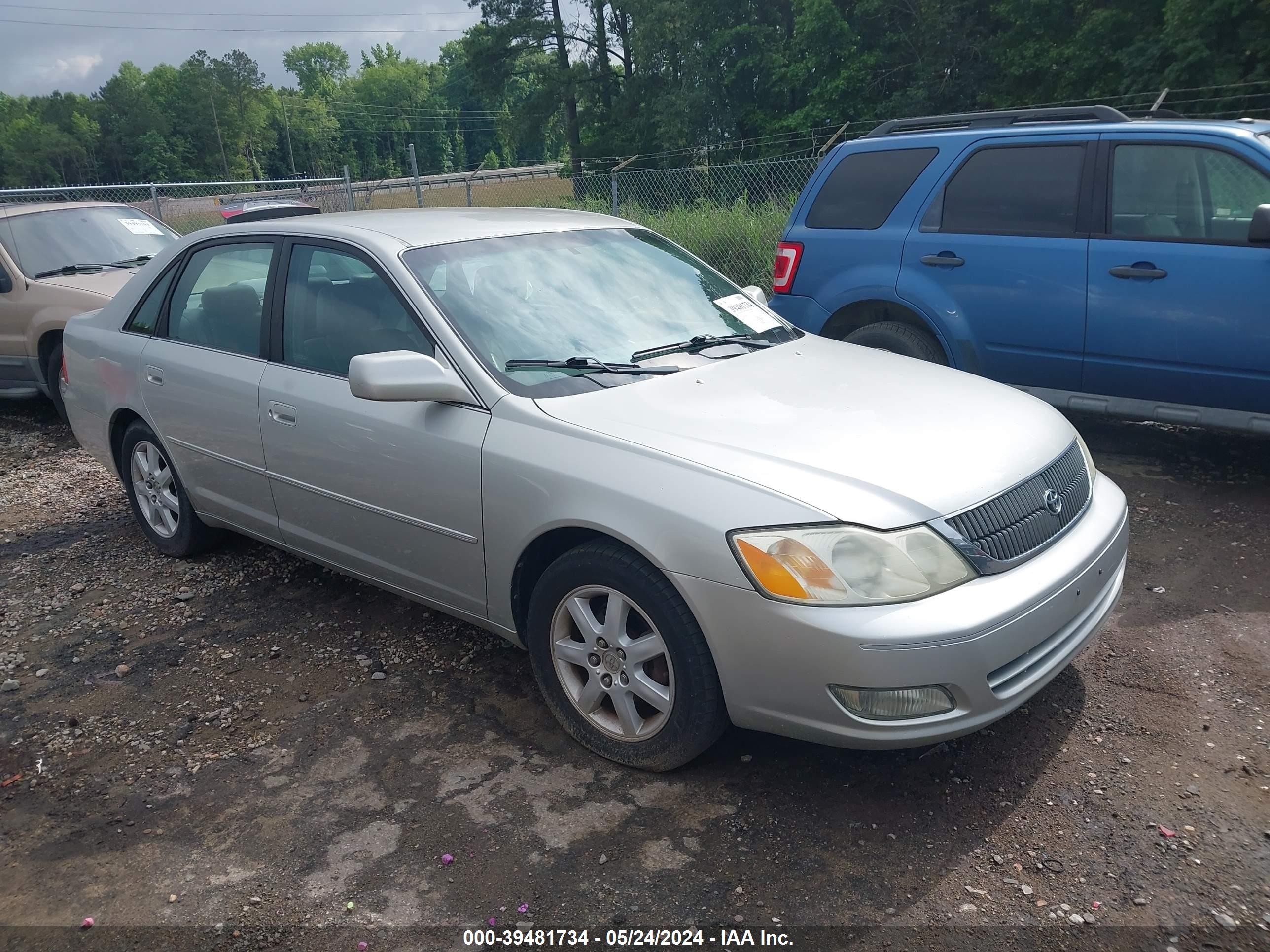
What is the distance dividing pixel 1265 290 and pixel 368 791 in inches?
180

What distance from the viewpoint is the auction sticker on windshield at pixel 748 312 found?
4.14 m

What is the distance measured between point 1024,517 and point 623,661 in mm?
1250

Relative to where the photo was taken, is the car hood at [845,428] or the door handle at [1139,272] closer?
the car hood at [845,428]

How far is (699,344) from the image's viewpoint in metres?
3.78

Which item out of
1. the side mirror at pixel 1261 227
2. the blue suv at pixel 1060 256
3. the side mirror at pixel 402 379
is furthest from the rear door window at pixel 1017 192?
the side mirror at pixel 402 379

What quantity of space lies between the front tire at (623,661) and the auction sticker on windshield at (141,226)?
754 cm

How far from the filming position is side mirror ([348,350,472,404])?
3168 millimetres

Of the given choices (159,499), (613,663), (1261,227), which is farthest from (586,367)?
(1261,227)

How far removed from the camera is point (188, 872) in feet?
9.01

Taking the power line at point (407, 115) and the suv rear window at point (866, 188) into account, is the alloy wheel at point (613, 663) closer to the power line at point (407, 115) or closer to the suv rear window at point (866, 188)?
the suv rear window at point (866, 188)

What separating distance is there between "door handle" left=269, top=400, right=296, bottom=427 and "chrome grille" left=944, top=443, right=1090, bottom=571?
8.19ft

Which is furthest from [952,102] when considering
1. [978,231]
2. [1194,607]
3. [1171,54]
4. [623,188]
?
[1194,607]

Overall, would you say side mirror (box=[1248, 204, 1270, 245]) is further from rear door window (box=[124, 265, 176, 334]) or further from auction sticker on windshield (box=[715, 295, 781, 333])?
rear door window (box=[124, 265, 176, 334])

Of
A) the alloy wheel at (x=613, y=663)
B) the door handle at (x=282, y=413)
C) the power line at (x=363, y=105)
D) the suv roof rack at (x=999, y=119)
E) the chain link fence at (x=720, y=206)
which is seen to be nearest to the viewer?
the alloy wheel at (x=613, y=663)
